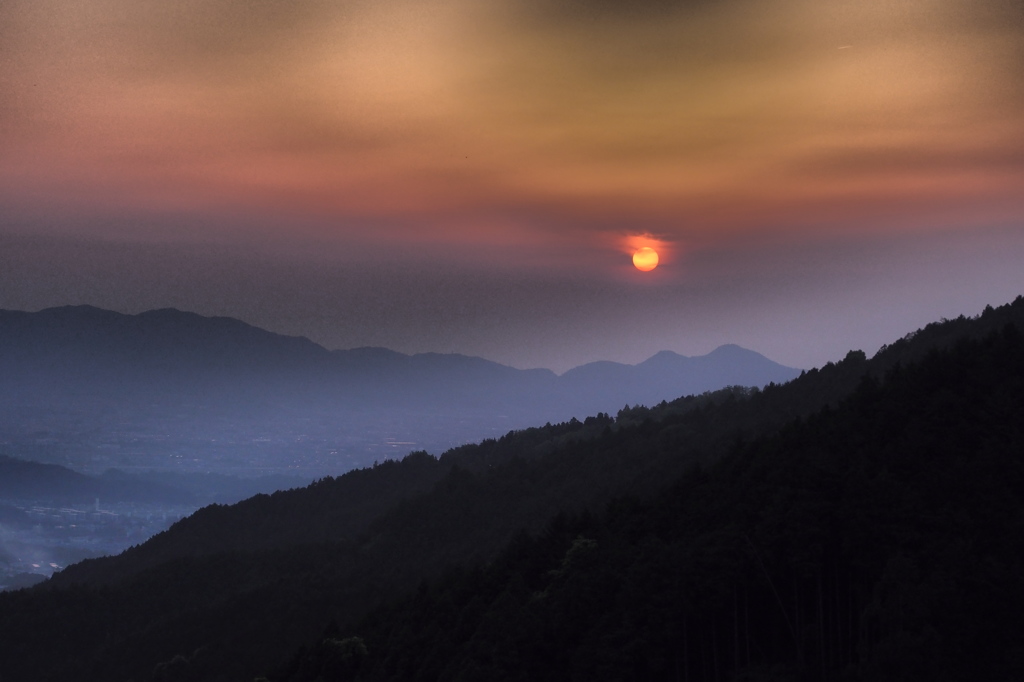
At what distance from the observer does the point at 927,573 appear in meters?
48.4

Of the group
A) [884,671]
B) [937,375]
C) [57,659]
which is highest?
[937,375]

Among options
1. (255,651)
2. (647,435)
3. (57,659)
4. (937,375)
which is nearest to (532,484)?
(647,435)

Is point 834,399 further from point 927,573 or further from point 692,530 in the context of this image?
point 927,573

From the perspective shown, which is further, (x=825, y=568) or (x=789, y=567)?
(x=825, y=568)

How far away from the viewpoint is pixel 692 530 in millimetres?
64875

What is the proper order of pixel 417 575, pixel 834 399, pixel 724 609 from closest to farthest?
pixel 724 609
pixel 834 399
pixel 417 575

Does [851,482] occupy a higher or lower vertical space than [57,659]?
higher

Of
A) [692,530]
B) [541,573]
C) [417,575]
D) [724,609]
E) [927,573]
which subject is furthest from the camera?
[417,575]

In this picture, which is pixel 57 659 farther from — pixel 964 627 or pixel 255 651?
pixel 964 627

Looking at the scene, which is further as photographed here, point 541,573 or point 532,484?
point 532,484

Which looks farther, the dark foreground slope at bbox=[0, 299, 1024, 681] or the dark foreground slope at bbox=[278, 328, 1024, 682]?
the dark foreground slope at bbox=[0, 299, 1024, 681]

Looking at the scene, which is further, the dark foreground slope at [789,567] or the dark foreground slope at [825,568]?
the dark foreground slope at [789,567]

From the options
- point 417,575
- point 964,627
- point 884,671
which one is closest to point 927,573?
point 964,627

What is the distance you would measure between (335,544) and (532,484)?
117ft
